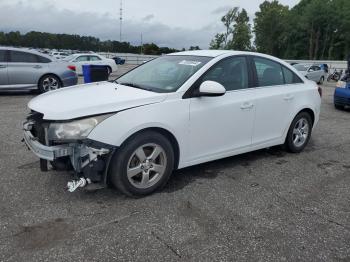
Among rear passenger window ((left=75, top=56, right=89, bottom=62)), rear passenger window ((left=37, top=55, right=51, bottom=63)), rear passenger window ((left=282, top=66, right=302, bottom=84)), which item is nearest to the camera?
rear passenger window ((left=282, top=66, right=302, bottom=84))

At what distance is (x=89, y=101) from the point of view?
150 inches

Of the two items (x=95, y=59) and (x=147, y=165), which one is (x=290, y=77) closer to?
(x=147, y=165)

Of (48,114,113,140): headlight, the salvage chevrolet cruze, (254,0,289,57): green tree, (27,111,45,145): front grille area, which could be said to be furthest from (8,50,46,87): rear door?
(254,0,289,57): green tree

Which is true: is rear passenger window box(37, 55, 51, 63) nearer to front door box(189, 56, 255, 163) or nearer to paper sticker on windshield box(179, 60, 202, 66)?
paper sticker on windshield box(179, 60, 202, 66)

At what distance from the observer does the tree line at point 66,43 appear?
6994cm

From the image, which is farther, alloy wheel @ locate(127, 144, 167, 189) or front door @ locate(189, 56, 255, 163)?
front door @ locate(189, 56, 255, 163)

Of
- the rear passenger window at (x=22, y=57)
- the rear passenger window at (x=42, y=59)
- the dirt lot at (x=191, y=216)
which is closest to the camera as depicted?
the dirt lot at (x=191, y=216)

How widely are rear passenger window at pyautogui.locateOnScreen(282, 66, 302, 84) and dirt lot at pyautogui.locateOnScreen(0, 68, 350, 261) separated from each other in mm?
1270

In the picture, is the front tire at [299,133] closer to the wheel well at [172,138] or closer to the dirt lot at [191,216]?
the dirt lot at [191,216]

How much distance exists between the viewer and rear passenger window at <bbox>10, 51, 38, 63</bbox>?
1104cm

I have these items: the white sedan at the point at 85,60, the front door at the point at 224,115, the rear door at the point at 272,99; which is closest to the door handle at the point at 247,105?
the front door at the point at 224,115

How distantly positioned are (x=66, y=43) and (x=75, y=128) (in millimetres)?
82267

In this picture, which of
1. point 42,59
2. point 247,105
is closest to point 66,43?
point 42,59

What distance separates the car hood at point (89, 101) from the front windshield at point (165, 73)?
0.22 metres
